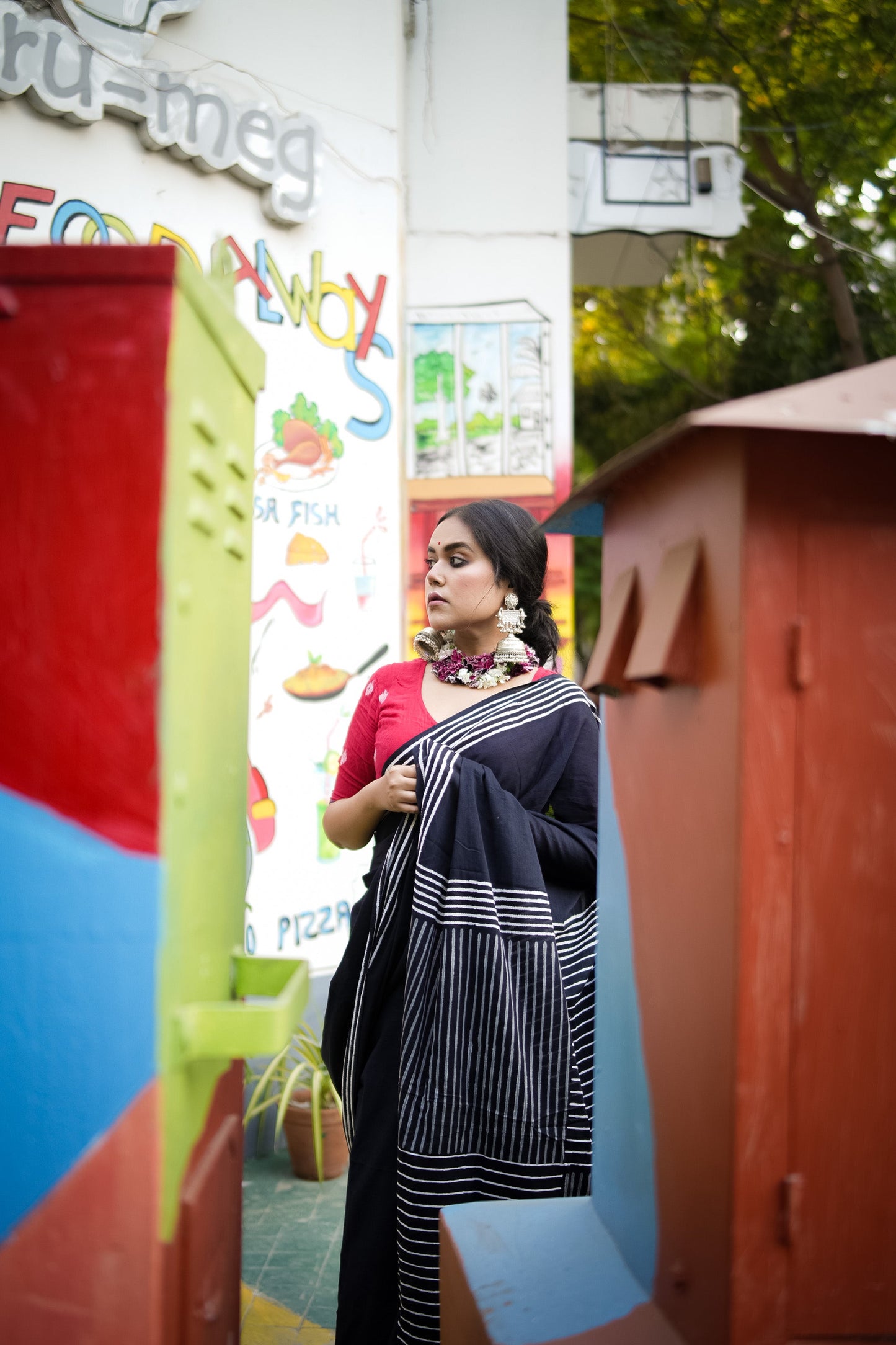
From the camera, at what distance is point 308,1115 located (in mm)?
3621

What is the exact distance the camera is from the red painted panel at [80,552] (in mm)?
1085

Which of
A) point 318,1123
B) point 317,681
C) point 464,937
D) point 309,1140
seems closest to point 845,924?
point 464,937

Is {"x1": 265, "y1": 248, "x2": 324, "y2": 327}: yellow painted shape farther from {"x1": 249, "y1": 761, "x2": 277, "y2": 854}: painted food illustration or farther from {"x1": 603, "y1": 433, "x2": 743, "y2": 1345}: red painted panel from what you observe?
{"x1": 603, "y1": 433, "x2": 743, "y2": 1345}: red painted panel

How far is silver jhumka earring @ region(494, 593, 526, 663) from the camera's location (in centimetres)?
242

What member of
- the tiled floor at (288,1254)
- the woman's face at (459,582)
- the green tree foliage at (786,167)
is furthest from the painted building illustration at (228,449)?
the green tree foliage at (786,167)

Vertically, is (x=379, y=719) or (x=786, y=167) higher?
(x=786, y=167)

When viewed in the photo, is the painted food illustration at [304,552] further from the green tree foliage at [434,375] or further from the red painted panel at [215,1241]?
the red painted panel at [215,1241]

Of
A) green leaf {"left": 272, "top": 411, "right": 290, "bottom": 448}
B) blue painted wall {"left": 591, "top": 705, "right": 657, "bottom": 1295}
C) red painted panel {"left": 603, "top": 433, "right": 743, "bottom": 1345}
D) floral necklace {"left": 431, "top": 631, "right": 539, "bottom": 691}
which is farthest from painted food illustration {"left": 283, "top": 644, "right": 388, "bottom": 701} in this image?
red painted panel {"left": 603, "top": 433, "right": 743, "bottom": 1345}

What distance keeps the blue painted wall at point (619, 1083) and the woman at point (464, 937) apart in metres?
0.39

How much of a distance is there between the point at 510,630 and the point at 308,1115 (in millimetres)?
2054

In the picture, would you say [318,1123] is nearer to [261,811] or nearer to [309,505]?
[261,811]

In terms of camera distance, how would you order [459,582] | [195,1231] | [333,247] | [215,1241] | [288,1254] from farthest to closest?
[333,247] → [288,1254] → [459,582] → [215,1241] → [195,1231]

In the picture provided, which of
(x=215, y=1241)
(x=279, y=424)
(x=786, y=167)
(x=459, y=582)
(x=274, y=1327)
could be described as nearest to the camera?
(x=215, y=1241)

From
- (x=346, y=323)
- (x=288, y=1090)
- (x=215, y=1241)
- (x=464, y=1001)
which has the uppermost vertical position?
(x=346, y=323)
